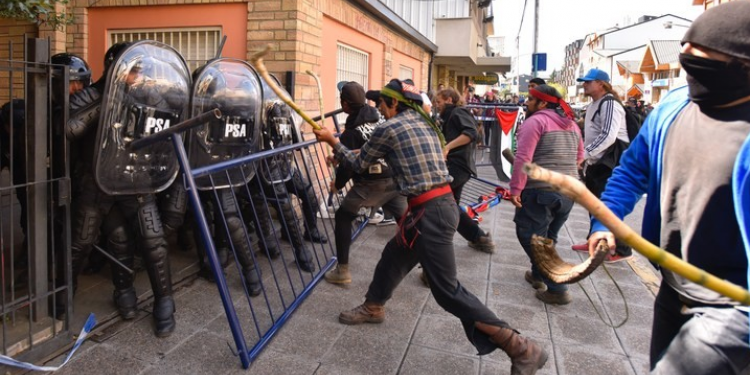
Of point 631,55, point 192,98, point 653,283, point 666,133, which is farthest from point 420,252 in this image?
point 631,55

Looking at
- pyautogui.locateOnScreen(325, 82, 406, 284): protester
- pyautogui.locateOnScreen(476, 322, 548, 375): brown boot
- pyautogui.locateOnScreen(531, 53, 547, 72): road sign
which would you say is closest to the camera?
pyautogui.locateOnScreen(476, 322, 548, 375): brown boot

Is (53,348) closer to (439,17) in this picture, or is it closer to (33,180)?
(33,180)

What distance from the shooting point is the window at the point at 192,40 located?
6.12 metres

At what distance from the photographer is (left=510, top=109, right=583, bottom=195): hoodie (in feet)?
12.8

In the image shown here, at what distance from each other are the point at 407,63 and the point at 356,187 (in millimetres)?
8657

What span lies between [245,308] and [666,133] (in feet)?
9.77

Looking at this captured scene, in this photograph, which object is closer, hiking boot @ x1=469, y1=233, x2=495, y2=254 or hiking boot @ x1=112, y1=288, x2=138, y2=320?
hiking boot @ x1=112, y1=288, x2=138, y2=320

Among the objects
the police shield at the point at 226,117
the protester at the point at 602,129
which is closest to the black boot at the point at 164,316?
the police shield at the point at 226,117

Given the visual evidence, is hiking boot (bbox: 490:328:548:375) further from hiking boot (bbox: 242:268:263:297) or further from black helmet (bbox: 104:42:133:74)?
black helmet (bbox: 104:42:133:74)

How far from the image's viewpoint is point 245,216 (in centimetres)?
483

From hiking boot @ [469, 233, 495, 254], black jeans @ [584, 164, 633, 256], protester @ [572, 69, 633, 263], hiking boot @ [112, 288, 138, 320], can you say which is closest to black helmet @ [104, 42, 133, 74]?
hiking boot @ [112, 288, 138, 320]

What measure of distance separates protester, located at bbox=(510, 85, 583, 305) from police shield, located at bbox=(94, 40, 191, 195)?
2.58 metres

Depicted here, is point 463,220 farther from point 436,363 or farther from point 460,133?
point 436,363

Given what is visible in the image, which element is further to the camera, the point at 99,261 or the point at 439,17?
the point at 439,17
